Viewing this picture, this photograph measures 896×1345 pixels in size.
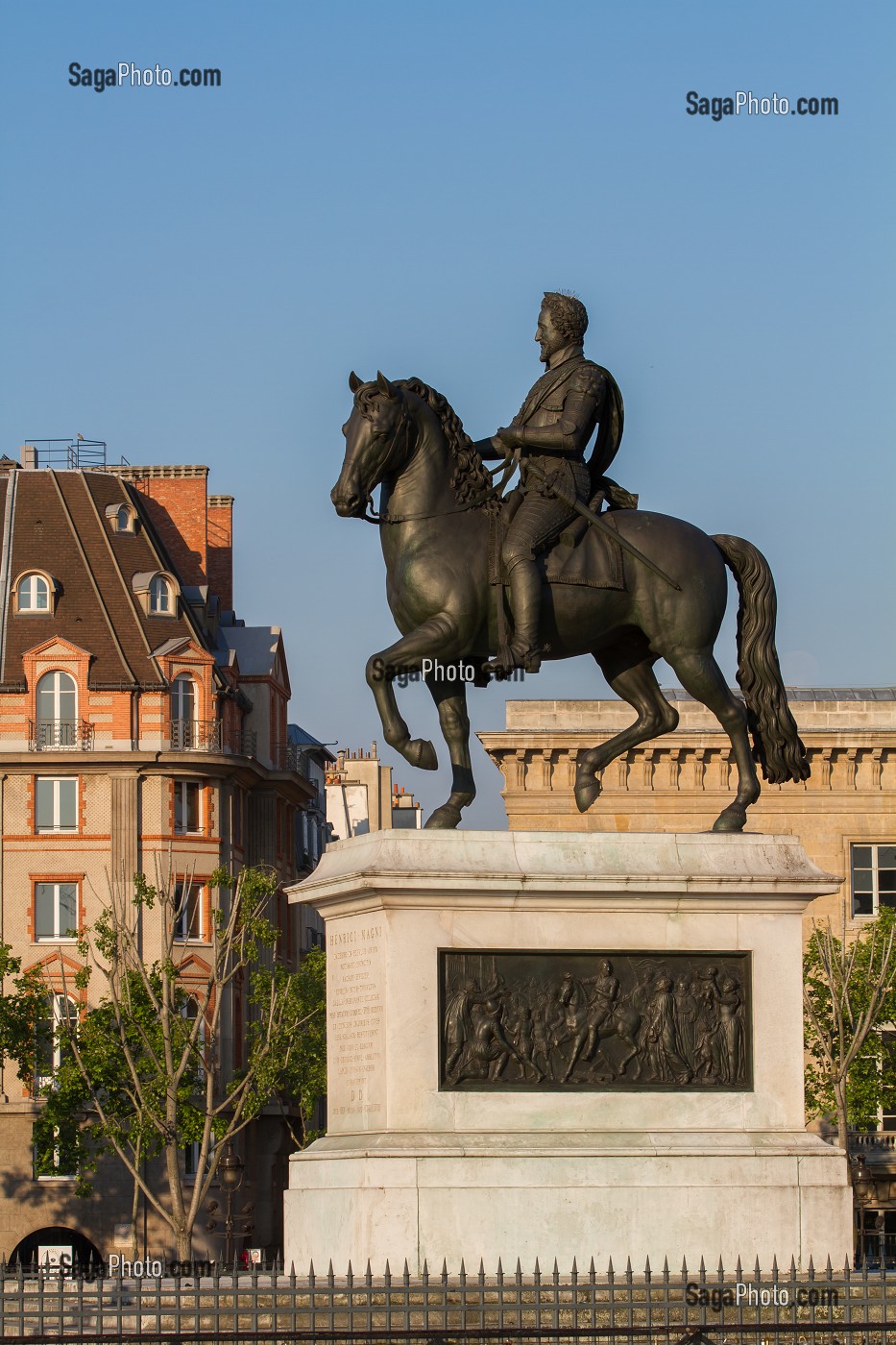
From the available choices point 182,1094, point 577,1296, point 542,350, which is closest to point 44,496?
point 182,1094

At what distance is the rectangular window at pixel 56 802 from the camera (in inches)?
2365

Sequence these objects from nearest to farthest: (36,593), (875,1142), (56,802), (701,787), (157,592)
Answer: (875,1142) → (701,787) → (56,802) → (36,593) → (157,592)

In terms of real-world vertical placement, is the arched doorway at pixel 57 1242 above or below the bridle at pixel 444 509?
below

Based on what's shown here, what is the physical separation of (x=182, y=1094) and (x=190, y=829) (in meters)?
13.1

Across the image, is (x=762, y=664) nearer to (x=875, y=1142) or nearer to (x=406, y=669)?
(x=406, y=669)

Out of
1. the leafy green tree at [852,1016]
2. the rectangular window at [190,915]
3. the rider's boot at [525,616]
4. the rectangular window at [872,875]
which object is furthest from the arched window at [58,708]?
the rider's boot at [525,616]

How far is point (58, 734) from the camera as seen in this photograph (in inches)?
2381

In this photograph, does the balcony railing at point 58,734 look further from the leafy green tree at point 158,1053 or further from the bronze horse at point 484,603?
the bronze horse at point 484,603

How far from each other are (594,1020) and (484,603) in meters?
3.13

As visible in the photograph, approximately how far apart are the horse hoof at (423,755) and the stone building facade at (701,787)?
35683 millimetres

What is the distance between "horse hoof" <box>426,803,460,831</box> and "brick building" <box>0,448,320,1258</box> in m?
38.3

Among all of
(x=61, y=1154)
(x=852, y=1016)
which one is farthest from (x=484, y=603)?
(x=61, y=1154)

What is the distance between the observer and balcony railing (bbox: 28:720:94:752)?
198 feet

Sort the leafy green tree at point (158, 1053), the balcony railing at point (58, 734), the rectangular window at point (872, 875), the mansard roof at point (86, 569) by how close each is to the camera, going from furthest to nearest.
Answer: the mansard roof at point (86, 569) → the balcony railing at point (58, 734) → the rectangular window at point (872, 875) → the leafy green tree at point (158, 1053)
